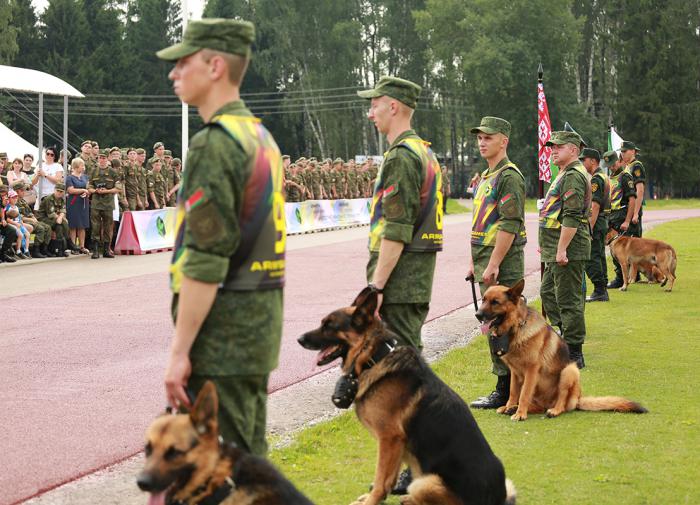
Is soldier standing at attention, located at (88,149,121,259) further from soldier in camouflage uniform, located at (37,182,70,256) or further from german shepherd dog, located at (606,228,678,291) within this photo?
german shepherd dog, located at (606,228,678,291)

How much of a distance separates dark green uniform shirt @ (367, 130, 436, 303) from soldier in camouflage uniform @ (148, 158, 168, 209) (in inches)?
746

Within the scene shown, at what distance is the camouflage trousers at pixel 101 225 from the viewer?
20891 mm

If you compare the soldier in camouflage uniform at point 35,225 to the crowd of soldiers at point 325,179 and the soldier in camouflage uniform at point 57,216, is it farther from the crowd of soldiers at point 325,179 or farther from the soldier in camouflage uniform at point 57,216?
the crowd of soldiers at point 325,179

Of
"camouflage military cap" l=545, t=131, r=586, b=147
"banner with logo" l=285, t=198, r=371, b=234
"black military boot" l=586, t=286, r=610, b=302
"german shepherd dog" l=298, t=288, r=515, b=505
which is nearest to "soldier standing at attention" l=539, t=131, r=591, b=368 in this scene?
"camouflage military cap" l=545, t=131, r=586, b=147

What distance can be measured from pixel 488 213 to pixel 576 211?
1.74 m

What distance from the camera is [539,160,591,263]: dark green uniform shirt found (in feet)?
29.3

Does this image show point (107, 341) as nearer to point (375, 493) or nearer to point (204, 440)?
point (375, 493)

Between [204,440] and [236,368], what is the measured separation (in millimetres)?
335

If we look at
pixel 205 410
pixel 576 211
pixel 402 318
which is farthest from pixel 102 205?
pixel 205 410

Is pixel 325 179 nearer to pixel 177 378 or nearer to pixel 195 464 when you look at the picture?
pixel 177 378

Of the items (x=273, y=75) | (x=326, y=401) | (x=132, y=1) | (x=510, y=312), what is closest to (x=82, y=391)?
(x=326, y=401)

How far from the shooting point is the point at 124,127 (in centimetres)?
6681

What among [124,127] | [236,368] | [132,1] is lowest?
[236,368]

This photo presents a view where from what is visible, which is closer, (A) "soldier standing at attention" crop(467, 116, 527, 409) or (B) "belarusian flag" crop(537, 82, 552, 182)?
(A) "soldier standing at attention" crop(467, 116, 527, 409)
